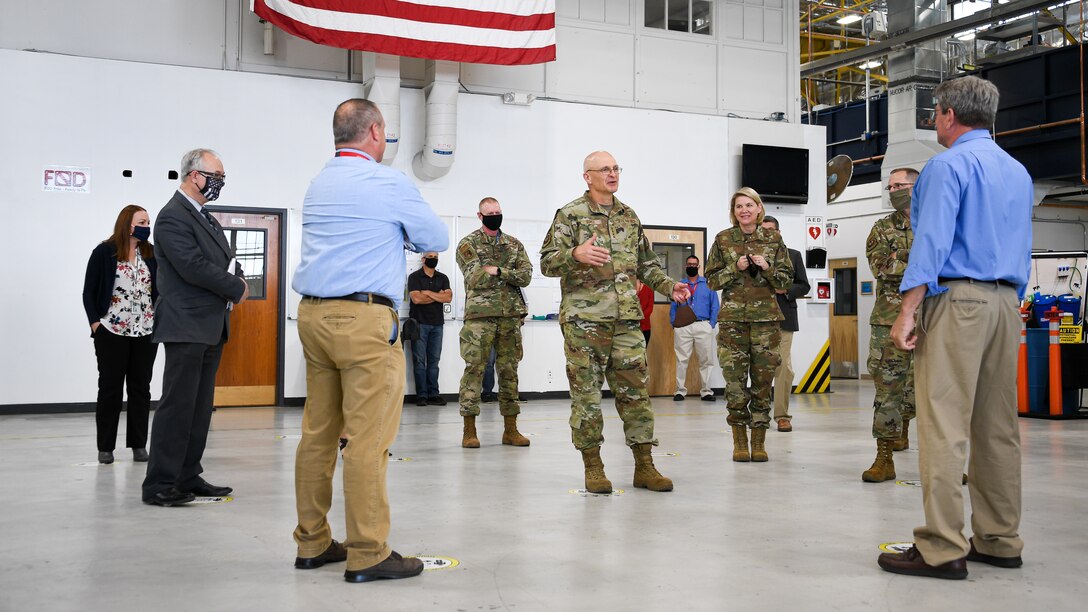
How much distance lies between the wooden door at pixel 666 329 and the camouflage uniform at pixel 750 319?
20.3ft

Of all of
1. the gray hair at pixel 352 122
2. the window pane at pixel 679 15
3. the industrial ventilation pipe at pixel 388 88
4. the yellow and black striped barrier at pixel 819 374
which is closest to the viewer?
the gray hair at pixel 352 122

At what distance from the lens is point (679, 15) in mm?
12781

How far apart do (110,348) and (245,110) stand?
530 cm

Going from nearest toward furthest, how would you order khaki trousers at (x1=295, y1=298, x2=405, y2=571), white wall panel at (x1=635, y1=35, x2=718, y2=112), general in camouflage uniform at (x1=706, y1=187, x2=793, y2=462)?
1. khaki trousers at (x1=295, y1=298, x2=405, y2=571)
2. general in camouflage uniform at (x1=706, y1=187, x2=793, y2=462)
3. white wall panel at (x1=635, y1=35, x2=718, y2=112)

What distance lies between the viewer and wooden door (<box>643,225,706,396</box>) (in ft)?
40.4

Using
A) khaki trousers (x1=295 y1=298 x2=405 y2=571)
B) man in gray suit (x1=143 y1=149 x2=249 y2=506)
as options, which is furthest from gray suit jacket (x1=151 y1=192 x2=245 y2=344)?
khaki trousers (x1=295 y1=298 x2=405 y2=571)

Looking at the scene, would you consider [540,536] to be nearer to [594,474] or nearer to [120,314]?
[594,474]

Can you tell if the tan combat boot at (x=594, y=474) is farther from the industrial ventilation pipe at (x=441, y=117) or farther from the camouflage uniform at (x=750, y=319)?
the industrial ventilation pipe at (x=441, y=117)

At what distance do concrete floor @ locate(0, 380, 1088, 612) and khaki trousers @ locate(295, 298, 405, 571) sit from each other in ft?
0.75

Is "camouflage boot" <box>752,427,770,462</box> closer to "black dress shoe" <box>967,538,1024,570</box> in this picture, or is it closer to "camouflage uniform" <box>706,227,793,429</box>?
"camouflage uniform" <box>706,227,793,429</box>

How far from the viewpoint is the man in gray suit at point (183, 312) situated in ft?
14.7

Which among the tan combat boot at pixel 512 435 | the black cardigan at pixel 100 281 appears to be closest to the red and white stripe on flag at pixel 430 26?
the black cardigan at pixel 100 281

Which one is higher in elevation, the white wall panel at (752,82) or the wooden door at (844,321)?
the white wall panel at (752,82)

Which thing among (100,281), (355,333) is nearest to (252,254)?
(100,281)
